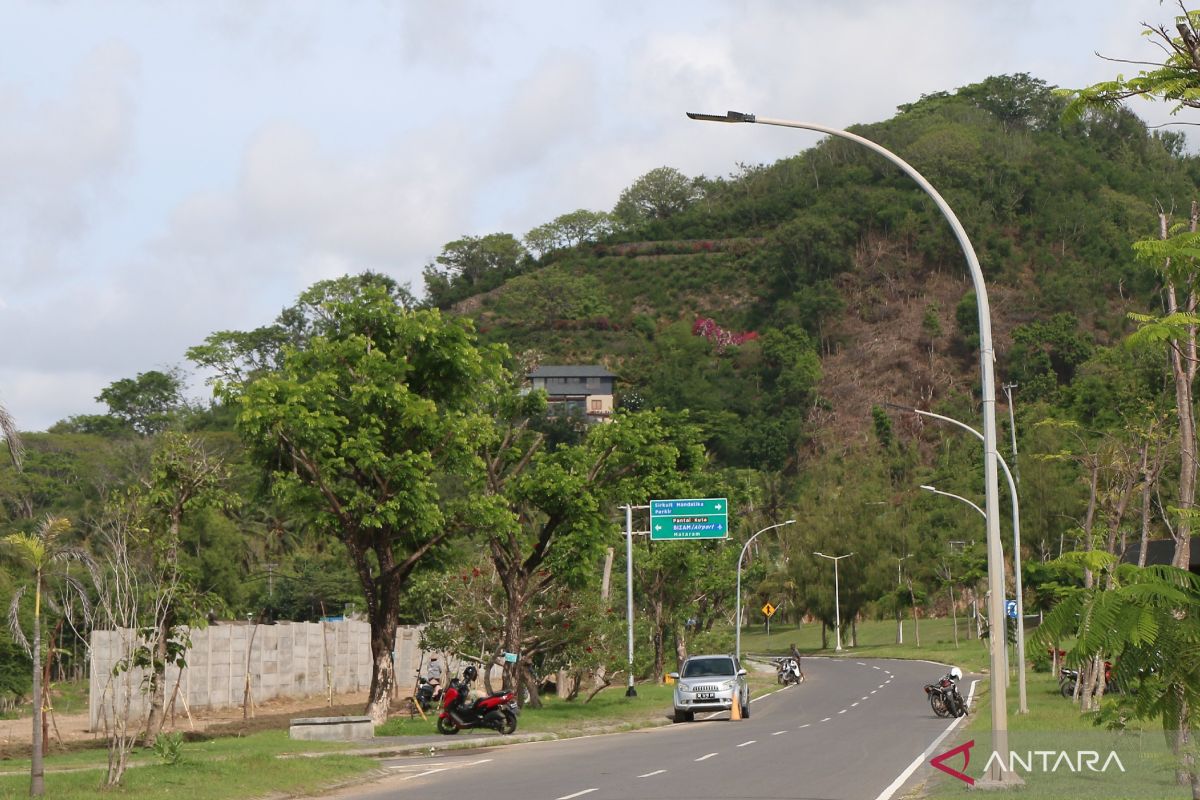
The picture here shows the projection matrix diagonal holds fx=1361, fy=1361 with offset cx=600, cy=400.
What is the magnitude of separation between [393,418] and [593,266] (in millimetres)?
160078

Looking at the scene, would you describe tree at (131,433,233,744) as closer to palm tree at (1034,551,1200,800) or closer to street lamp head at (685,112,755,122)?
street lamp head at (685,112,755,122)

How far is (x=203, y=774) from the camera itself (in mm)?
17328

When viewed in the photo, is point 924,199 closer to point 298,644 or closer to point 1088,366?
point 1088,366

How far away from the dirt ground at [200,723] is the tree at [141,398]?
78517 mm

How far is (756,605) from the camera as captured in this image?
109 meters

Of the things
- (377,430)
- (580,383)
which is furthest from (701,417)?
(377,430)

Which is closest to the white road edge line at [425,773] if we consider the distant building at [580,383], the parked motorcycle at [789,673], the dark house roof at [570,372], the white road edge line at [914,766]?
the white road edge line at [914,766]

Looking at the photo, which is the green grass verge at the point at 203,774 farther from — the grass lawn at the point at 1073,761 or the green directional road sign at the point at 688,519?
the green directional road sign at the point at 688,519

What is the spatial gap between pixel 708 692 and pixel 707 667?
5.45 ft

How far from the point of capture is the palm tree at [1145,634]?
23.8 ft

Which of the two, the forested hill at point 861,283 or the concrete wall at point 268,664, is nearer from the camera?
the concrete wall at point 268,664

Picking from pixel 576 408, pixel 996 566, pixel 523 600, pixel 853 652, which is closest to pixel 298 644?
pixel 523 600

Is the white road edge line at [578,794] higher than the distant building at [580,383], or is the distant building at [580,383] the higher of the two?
the distant building at [580,383]

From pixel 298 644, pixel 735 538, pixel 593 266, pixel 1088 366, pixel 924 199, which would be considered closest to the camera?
pixel 298 644
